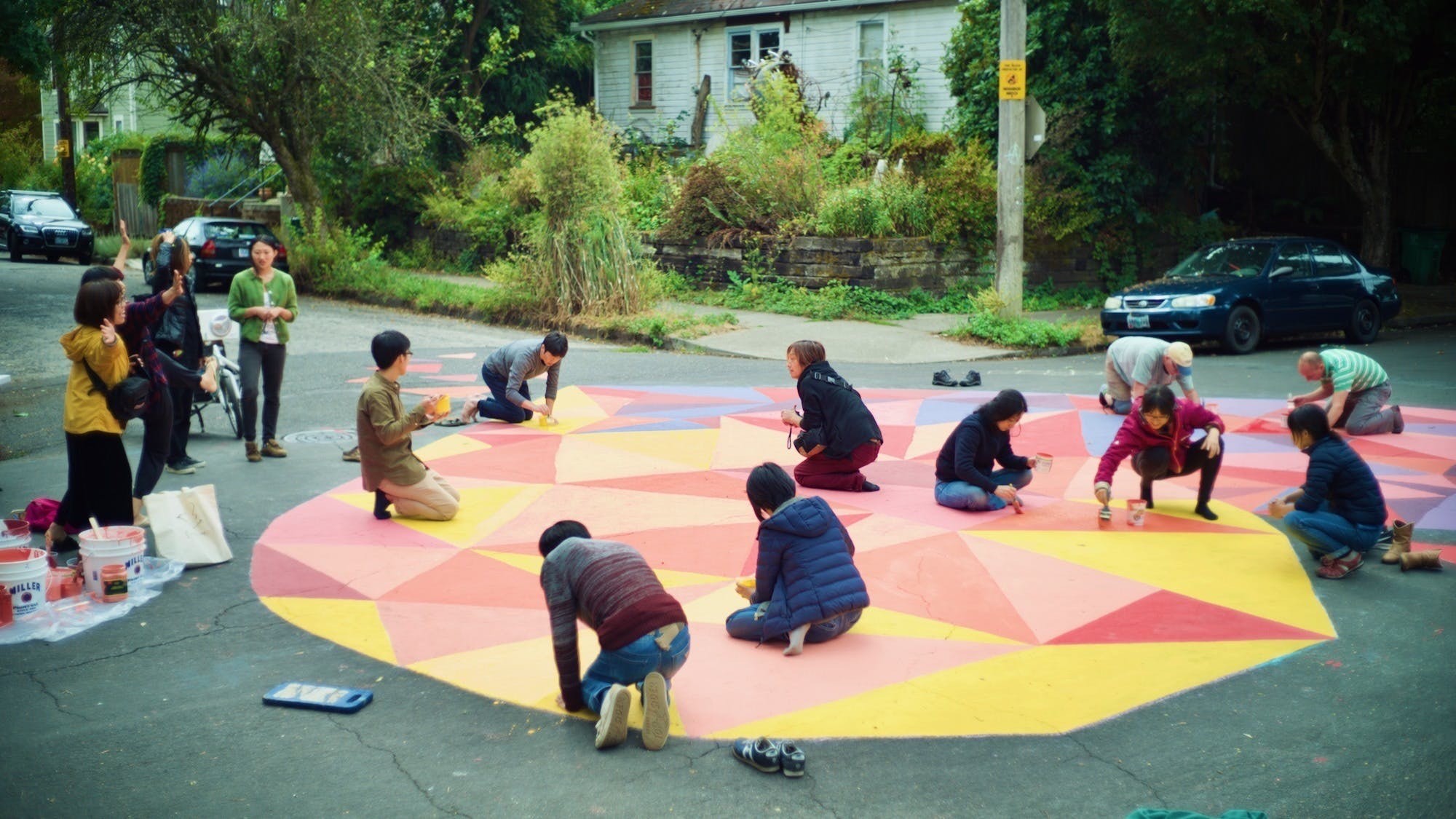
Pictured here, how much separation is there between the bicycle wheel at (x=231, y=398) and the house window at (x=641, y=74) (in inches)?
1043

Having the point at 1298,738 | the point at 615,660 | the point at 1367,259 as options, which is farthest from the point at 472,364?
the point at 1367,259

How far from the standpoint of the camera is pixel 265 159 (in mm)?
36750

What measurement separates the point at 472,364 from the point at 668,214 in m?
8.54

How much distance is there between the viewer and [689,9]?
34188mm

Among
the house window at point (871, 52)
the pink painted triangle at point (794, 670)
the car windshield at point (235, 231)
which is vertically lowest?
the pink painted triangle at point (794, 670)

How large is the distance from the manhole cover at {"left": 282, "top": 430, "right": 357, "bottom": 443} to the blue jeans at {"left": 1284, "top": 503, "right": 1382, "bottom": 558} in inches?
301

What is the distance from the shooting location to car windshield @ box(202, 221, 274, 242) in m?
25.2

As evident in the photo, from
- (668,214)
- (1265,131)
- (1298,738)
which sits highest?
(1265,131)

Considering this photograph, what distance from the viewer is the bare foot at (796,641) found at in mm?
5945

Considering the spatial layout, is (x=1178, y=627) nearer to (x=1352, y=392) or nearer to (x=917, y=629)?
(x=917, y=629)

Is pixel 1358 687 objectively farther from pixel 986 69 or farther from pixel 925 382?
pixel 986 69

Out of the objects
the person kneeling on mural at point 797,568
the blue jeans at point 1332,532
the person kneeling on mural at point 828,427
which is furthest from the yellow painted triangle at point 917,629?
the person kneeling on mural at point 828,427

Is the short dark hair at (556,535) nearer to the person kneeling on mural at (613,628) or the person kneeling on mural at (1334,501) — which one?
the person kneeling on mural at (613,628)

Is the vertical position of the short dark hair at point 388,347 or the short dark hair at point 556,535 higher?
the short dark hair at point 388,347
